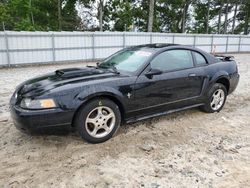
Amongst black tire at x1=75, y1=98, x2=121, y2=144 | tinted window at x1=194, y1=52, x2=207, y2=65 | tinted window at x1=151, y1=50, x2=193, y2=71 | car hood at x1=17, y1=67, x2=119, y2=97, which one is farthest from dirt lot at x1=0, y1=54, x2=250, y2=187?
tinted window at x1=194, y1=52, x2=207, y2=65

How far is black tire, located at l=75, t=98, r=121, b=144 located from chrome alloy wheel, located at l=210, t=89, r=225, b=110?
2.41m

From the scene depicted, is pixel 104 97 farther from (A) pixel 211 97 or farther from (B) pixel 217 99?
(B) pixel 217 99

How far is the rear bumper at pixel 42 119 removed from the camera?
352 cm

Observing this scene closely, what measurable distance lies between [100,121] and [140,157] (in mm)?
821

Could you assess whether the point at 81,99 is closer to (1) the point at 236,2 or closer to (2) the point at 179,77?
(2) the point at 179,77

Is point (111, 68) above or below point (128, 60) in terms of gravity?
below

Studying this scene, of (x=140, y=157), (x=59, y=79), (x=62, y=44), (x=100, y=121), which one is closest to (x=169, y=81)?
(x=100, y=121)

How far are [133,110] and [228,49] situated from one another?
2274cm

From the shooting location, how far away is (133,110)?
428 cm

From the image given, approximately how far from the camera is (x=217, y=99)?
Answer: 5.62 meters

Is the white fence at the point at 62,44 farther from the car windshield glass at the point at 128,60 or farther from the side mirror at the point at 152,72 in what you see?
the side mirror at the point at 152,72

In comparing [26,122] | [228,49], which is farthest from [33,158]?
[228,49]

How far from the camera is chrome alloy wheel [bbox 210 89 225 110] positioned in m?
5.54

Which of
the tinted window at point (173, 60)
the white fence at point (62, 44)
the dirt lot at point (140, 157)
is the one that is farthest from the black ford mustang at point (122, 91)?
the white fence at point (62, 44)
